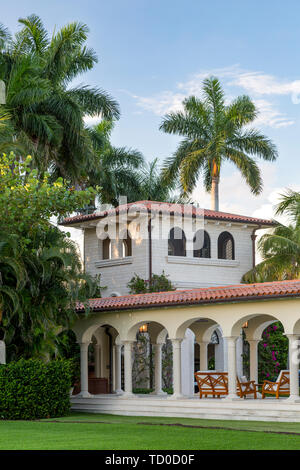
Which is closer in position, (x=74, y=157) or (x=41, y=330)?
(x=41, y=330)

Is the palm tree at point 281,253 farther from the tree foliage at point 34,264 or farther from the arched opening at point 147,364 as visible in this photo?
the tree foliage at point 34,264

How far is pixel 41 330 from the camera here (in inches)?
971

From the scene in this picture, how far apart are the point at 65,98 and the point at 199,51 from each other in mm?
9175

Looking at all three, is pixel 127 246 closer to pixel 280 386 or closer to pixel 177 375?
pixel 177 375

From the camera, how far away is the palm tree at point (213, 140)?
43.8 m

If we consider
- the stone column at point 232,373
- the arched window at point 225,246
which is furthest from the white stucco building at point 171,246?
the stone column at point 232,373

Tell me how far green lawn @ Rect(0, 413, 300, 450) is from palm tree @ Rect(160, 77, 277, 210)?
23.4 metres

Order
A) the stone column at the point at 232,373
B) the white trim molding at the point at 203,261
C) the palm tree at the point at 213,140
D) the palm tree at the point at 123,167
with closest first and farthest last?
the stone column at the point at 232,373, the white trim molding at the point at 203,261, the palm tree at the point at 213,140, the palm tree at the point at 123,167

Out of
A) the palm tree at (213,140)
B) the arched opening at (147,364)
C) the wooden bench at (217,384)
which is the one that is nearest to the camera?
the wooden bench at (217,384)

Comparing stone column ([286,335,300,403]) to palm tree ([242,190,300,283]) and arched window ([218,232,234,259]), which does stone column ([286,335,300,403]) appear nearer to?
palm tree ([242,190,300,283])

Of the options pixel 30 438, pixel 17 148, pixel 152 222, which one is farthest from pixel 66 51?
pixel 30 438

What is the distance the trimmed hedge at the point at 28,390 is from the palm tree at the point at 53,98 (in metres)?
10.2

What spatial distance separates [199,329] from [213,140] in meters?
16.5

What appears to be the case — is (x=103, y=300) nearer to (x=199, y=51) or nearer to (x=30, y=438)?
(x=199, y=51)
